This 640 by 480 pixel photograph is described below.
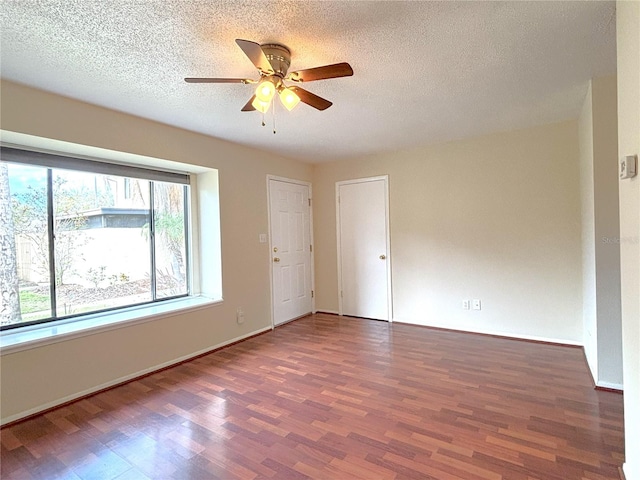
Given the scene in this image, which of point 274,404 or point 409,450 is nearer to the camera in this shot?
point 409,450

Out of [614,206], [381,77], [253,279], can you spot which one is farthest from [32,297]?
[614,206]

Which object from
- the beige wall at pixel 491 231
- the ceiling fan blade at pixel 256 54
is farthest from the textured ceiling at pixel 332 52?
the beige wall at pixel 491 231

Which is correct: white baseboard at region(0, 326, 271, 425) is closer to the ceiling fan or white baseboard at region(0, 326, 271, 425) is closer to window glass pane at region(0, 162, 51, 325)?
window glass pane at region(0, 162, 51, 325)

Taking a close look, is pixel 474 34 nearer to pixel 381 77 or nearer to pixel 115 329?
pixel 381 77

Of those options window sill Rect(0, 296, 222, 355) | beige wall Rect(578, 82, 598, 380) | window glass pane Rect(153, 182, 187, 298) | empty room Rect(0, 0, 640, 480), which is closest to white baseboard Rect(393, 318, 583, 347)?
empty room Rect(0, 0, 640, 480)

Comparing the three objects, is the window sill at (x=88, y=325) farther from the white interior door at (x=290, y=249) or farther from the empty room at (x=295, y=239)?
the white interior door at (x=290, y=249)

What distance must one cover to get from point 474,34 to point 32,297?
3567 millimetres

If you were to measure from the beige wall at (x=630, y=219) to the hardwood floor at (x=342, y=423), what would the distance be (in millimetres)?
397

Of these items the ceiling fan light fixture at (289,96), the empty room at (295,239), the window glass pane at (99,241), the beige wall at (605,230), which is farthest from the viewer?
the window glass pane at (99,241)

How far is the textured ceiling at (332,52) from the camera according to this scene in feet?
4.99

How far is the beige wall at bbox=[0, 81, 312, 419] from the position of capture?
2.22m

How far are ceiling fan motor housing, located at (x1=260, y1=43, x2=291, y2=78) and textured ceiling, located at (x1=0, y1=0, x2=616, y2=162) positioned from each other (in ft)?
0.13

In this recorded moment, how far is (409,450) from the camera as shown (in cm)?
178

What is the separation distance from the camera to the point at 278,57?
1.81 m
